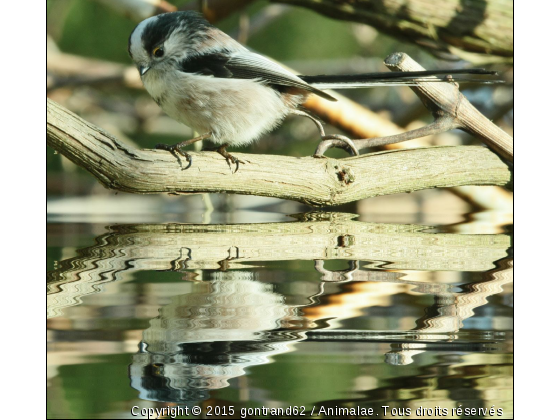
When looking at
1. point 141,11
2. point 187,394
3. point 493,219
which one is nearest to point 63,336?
point 187,394

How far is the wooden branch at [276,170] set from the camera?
3.55 feet

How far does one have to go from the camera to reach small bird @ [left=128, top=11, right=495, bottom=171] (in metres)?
1.18

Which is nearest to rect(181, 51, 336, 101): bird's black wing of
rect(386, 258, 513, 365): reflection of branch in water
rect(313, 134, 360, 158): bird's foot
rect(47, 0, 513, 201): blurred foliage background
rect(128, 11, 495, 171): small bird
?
rect(128, 11, 495, 171): small bird

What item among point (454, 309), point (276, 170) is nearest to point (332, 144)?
point (276, 170)

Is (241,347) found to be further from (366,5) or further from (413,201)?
(413,201)

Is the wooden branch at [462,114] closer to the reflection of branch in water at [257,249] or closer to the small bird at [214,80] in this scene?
the small bird at [214,80]

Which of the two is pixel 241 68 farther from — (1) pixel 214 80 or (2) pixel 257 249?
(2) pixel 257 249

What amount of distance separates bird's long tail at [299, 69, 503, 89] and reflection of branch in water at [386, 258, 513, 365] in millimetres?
416

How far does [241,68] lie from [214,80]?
0.07 metres

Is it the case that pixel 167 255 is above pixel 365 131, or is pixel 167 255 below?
below

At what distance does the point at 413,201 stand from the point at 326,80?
0.95 meters

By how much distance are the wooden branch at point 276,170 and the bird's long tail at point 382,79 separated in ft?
0.58

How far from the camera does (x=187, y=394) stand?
2.07 feet

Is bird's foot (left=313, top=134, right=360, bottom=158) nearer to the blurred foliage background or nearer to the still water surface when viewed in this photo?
the still water surface
